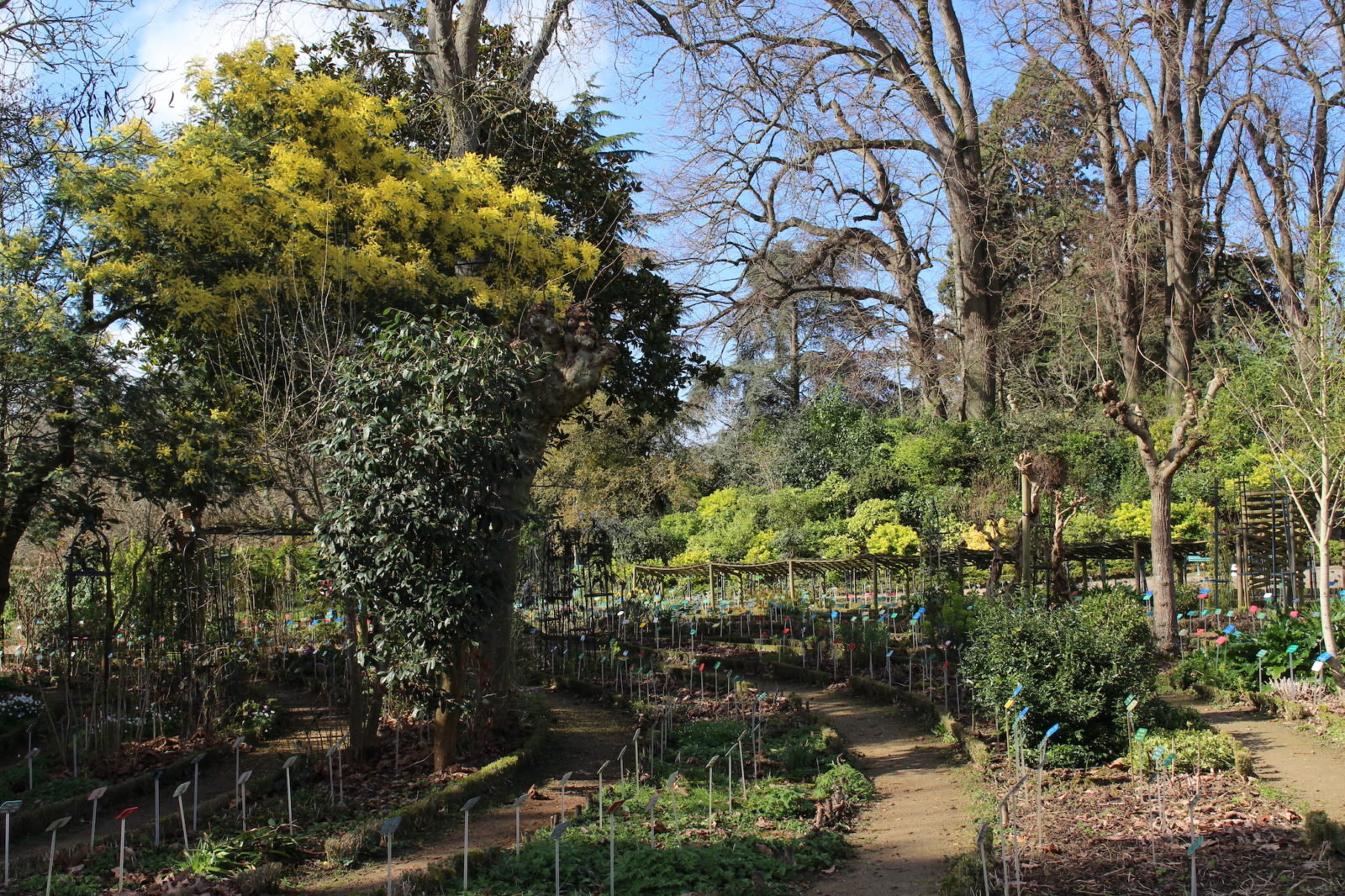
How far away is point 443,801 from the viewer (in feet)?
21.2

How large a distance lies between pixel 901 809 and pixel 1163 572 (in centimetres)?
692

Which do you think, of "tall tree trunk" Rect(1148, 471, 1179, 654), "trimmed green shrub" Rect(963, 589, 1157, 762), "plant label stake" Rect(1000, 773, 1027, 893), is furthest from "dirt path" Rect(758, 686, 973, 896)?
"tall tree trunk" Rect(1148, 471, 1179, 654)

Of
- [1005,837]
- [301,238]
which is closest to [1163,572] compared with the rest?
[1005,837]

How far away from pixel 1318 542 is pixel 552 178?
29.1 ft

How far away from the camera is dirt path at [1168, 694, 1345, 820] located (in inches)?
254

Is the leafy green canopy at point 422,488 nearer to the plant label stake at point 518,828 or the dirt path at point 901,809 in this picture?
the plant label stake at point 518,828

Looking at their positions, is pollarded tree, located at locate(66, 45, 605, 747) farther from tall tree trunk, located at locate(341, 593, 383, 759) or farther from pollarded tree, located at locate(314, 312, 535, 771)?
tall tree trunk, located at locate(341, 593, 383, 759)

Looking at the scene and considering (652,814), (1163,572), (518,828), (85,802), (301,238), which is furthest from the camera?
(1163,572)

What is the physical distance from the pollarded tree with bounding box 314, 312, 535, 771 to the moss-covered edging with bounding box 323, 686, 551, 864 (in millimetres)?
469

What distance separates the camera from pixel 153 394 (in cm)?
871

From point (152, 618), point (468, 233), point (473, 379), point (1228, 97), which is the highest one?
point (1228, 97)

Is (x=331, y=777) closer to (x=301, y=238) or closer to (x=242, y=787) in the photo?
(x=242, y=787)

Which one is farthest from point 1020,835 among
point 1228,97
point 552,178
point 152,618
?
point 1228,97

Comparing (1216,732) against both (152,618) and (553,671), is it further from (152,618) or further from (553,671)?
(152,618)
